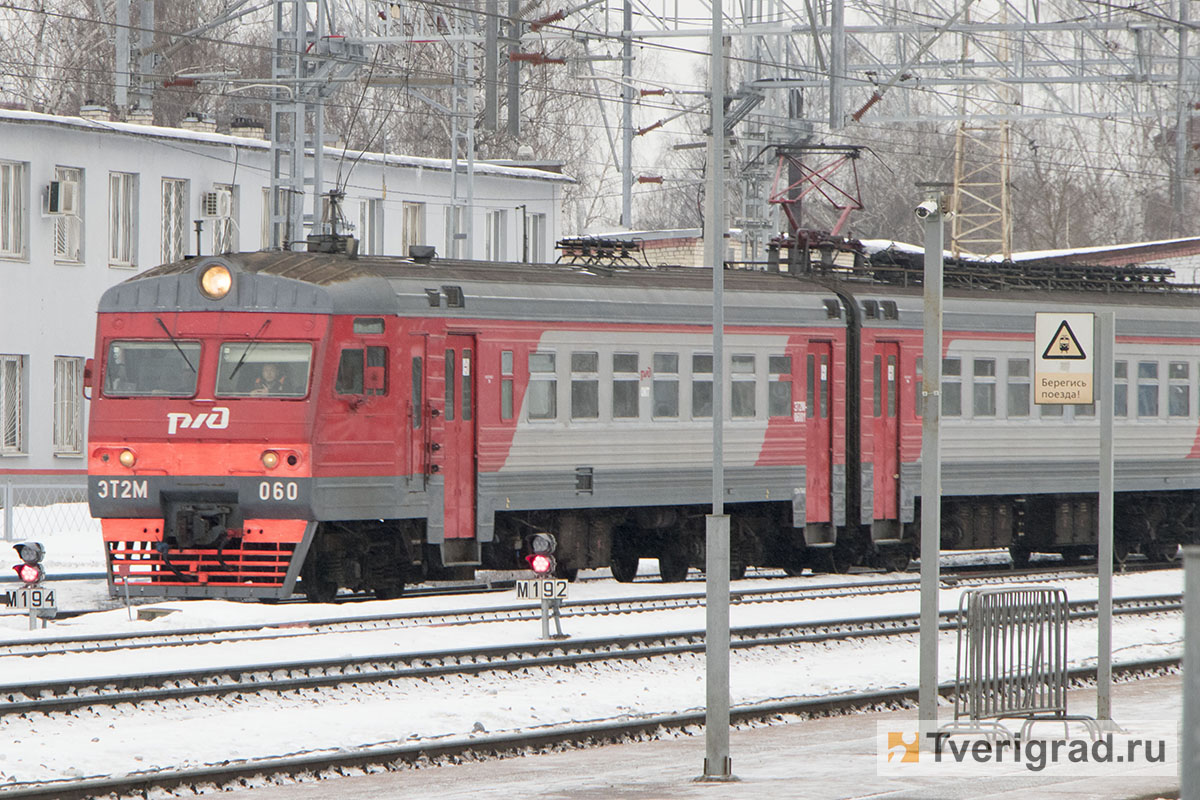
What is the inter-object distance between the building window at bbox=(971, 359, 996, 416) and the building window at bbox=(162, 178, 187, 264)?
679 inches

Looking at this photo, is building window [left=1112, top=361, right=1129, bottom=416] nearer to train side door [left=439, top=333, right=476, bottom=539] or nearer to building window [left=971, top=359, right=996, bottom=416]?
building window [left=971, top=359, right=996, bottom=416]

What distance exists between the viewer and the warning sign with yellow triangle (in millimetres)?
13555

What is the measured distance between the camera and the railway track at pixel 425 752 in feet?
36.5

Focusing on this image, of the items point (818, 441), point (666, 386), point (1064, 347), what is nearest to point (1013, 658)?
point (1064, 347)

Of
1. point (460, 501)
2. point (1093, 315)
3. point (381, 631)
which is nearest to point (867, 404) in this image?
point (460, 501)

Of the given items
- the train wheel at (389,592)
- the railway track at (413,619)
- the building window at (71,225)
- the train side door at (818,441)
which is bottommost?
the railway track at (413,619)

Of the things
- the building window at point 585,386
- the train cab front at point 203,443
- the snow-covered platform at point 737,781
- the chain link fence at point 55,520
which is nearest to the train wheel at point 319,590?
the train cab front at point 203,443

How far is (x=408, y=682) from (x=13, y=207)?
2255 centimetres

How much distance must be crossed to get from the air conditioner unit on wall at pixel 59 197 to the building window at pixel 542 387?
53.9 feet

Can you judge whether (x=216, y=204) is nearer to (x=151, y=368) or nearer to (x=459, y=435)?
(x=459, y=435)

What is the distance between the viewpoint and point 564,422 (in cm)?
2195

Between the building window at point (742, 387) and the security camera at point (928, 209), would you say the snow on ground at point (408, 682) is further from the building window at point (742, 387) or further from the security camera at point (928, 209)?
the security camera at point (928, 209)

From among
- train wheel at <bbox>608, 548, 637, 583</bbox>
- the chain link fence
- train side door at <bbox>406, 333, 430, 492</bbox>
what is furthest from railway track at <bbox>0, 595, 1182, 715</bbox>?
the chain link fence

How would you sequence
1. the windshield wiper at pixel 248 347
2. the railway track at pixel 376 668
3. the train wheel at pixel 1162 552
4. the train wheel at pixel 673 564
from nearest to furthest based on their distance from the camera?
the railway track at pixel 376 668 < the windshield wiper at pixel 248 347 < the train wheel at pixel 673 564 < the train wheel at pixel 1162 552
